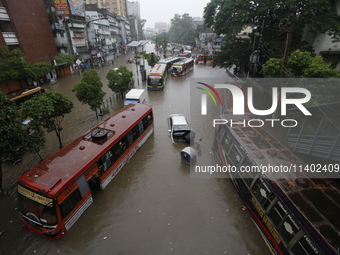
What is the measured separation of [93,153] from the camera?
26.9 feet

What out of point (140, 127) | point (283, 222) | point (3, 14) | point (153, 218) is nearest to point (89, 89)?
point (140, 127)

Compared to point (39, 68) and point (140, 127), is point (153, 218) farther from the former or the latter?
point (39, 68)

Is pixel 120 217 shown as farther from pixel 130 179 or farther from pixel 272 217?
pixel 272 217

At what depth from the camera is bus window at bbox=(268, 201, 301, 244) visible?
528 centimetres

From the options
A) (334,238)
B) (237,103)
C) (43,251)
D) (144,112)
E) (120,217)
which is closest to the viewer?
(334,238)

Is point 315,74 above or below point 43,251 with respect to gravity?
above

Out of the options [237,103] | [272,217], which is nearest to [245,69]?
[237,103]

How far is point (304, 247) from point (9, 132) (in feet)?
35.3

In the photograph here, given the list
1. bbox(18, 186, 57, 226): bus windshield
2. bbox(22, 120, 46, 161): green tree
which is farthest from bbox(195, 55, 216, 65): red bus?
bbox(18, 186, 57, 226): bus windshield

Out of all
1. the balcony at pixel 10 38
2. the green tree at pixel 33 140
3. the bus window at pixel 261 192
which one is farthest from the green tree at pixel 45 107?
the balcony at pixel 10 38

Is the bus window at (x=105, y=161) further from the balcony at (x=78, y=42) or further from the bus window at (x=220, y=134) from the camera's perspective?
the balcony at (x=78, y=42)

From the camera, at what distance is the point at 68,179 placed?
6684 mm

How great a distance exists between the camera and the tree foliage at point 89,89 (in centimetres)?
1404

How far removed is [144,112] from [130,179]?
15.7 ft
